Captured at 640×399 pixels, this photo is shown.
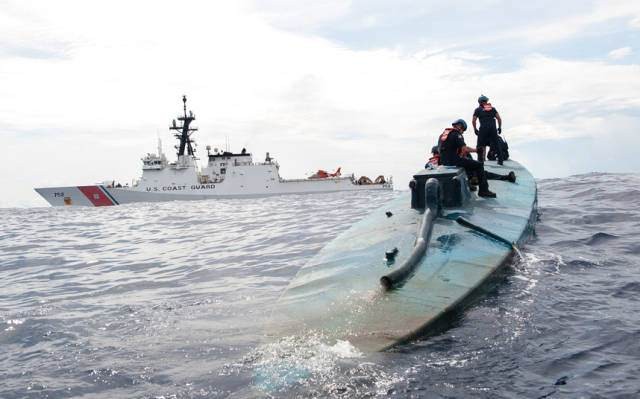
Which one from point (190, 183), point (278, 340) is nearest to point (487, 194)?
point (278, 340)

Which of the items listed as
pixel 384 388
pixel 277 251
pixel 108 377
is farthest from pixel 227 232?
pixel 384 388

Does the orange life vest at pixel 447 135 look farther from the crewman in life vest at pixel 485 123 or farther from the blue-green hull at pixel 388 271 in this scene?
the crewman in life vest at pixel 485 123

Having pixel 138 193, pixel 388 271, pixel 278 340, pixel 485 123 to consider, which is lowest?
pixel 278 340

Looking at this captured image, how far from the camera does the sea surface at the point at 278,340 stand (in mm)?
4375

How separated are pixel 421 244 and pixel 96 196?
49.8m

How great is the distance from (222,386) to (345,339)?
1.31 metres

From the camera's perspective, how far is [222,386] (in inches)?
175

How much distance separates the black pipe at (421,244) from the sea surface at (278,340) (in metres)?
0.85

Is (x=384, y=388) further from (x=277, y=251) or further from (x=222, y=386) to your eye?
(x=277, y=251)

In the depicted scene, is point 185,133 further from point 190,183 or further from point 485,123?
point 485,123

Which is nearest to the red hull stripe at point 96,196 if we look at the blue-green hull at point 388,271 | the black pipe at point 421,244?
the blue-green hull at point 388,271

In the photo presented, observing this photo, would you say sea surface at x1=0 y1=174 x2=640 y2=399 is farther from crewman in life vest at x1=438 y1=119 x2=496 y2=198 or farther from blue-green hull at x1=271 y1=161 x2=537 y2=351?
crewman in life vest at x1=438 y1=119 x2=496 y2=198

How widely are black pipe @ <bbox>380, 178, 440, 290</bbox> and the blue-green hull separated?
0.10 m

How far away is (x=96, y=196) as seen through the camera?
167 ft
